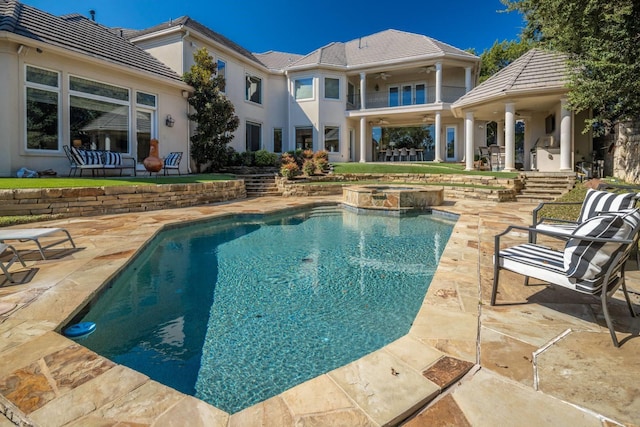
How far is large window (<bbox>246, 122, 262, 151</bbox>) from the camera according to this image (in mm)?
20047

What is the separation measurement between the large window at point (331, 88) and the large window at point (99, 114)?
465 inches

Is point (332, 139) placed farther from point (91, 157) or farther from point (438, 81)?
point (91, 157)

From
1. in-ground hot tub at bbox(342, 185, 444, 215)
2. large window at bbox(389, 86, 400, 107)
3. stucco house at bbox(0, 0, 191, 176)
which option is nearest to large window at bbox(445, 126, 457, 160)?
large window at bbox(389, 86, 400, 107)

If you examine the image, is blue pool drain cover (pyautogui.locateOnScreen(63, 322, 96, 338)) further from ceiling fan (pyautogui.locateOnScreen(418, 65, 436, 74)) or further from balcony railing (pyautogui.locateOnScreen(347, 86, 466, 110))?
ceiling fan (pyautogui.locateOnScreen(418, 65, 436, 74))

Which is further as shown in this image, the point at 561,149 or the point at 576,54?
the point at 561,149

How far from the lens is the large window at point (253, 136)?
789 inches

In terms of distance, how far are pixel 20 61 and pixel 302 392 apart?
12525 millimetres

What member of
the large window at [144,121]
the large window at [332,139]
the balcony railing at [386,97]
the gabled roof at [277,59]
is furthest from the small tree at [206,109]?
the balcony railing at [386,97]

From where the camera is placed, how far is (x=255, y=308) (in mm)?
3854

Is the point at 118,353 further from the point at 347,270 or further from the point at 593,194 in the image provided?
the point at 593,194

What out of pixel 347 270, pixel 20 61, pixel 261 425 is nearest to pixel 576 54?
pixel 347 270

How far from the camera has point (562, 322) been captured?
2.95 m

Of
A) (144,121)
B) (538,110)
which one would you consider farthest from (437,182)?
(144,121)

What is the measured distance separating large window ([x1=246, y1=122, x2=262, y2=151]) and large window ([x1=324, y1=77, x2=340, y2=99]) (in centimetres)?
460
